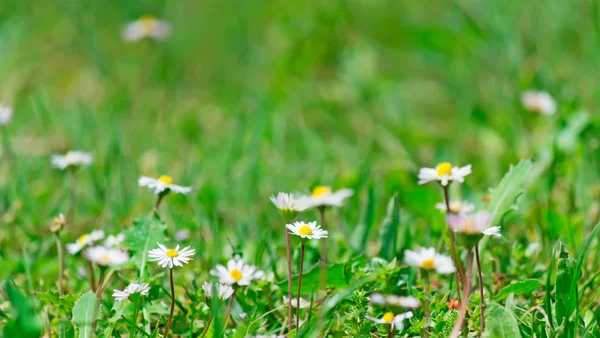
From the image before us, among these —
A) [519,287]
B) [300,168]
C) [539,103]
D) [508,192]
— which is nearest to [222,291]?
[519,287]

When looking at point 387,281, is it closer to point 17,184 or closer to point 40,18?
point 17,184

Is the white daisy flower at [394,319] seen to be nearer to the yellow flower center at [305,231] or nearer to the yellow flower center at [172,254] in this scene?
the yellow flower center at [305,231]

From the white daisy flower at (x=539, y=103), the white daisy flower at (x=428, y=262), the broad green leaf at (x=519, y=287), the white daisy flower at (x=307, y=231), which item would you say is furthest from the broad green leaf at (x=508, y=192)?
the white daisy flower at (x=539, y=103)

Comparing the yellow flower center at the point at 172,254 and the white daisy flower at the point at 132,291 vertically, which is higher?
the yellow flower center at the point at 172,254

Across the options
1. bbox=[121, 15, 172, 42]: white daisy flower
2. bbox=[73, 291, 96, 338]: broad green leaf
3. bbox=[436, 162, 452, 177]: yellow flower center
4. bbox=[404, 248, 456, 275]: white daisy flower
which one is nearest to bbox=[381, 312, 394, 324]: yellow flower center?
bbox=[404, 248, 456, 275]: white daisy flower

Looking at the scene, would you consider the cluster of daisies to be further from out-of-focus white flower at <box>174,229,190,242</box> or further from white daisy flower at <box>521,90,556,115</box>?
white daisy flower at <box>521,90,556,115</box>

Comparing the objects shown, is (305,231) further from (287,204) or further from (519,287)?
(519,287)

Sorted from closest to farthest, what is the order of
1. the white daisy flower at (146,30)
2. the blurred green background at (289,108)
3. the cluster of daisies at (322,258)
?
the cluster of daisies at (322,258) → the blurred green background at (289,108) → the white daisy flower at (146,30)
